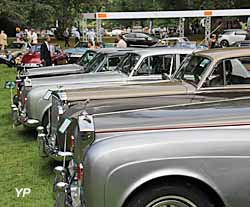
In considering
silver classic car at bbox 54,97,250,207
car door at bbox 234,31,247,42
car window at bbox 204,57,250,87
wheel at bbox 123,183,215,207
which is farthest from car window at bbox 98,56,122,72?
car door at bbox 234,31,247,42

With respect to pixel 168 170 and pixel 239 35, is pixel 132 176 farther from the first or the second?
pixel 239 35

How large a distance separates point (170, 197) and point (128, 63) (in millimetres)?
6531

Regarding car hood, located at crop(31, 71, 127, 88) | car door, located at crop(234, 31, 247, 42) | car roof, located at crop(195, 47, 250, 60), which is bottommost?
car door, located at crop(234, 31, 247, 42)

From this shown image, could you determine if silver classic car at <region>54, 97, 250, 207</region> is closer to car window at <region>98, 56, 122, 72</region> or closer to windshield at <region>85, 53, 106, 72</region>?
car window at <region>98, 56, 122, 72</region>

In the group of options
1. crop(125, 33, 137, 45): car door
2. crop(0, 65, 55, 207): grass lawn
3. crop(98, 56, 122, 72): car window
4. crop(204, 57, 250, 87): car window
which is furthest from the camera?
crop(125, 33, 137, 45): car door

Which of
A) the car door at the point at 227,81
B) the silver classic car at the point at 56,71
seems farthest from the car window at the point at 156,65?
the silver classic car at the point at 56,71

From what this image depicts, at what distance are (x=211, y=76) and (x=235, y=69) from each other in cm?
39

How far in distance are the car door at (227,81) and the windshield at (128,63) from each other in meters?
2.74

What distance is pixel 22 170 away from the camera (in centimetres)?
747

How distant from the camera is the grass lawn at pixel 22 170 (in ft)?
20.3

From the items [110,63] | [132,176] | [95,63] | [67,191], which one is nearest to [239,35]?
[95,63]

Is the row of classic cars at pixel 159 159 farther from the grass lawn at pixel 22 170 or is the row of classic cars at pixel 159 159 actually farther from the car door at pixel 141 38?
the car door at pixel 141 38

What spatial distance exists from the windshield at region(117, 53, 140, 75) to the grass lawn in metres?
2.19

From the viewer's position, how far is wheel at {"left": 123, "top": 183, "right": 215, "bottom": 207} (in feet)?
12.7
